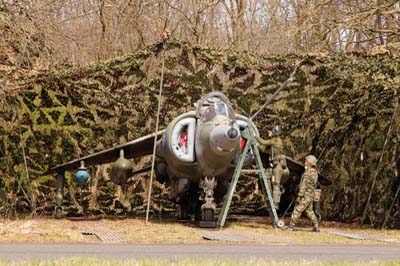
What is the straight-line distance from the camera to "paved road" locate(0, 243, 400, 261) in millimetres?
8172

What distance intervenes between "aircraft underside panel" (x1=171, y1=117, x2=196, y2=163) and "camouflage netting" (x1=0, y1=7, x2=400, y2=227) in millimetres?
4026

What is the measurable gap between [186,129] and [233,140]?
1643mm

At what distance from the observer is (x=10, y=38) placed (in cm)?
1331

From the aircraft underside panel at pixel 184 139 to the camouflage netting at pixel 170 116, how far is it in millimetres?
4026

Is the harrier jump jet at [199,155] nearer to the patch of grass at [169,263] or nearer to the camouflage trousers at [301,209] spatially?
the camouflage trousers at [301,209]

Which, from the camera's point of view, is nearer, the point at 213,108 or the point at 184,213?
the point at 213,108

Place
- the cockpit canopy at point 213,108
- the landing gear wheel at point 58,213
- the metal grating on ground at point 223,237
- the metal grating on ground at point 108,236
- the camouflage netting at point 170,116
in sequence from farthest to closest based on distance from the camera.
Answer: the camouflage netting at point 170,116
the landing gear wheel at point 58,213
the cockpit canopy at point 213,108
the metal grating on ground at point 223,237
the metal grating on ground at point 108,236

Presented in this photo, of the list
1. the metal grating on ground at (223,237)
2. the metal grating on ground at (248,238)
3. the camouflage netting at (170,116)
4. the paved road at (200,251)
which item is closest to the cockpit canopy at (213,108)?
the metal grating on ground at (248,238)

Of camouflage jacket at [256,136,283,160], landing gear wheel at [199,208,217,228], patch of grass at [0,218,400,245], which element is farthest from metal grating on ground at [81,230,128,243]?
camouflage jacket at [256,136,283,160]

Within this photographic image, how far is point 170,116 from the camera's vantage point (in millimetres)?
18422

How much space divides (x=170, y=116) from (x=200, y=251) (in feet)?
31.9

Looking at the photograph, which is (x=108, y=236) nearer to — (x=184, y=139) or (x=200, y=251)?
(x=200, y=251)

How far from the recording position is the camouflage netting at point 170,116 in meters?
17.3

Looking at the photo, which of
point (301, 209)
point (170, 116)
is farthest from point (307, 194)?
point (170, 116)
